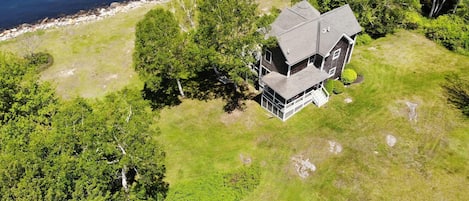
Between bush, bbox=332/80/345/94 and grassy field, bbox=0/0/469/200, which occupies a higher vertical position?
bush, bbox=332/80/345/94

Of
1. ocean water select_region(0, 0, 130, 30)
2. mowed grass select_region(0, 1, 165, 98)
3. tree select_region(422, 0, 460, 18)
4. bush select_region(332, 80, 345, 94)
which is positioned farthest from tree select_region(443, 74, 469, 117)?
ocean water select_region(0, 0, 130, 30)

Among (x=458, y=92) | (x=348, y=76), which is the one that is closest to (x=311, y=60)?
(x=348, y=76)

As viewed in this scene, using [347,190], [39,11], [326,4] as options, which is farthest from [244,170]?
[39,11]

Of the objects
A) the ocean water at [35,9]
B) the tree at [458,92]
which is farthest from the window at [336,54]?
the ocean water at [35,9]

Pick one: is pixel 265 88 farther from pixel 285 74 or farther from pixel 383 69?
pixel 383 69

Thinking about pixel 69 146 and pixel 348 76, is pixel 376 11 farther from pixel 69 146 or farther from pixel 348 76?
pixel 69 146

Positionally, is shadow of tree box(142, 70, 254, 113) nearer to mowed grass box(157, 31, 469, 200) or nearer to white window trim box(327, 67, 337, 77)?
mowed grass box(157, 31, 469, 200)

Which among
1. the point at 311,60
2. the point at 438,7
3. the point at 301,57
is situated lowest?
the point at 438,7
